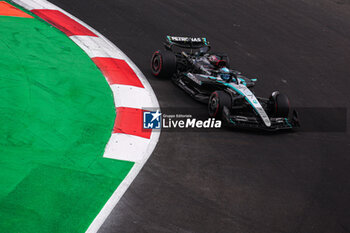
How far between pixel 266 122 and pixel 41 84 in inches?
147

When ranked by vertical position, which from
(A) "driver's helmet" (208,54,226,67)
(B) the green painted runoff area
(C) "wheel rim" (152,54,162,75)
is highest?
(A) "driver's helmet" (208,54,226,67)

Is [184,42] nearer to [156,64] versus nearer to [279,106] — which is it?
[156,64]

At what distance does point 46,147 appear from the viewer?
18.4ft

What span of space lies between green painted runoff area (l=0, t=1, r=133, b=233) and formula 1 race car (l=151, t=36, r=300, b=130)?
1625 mm

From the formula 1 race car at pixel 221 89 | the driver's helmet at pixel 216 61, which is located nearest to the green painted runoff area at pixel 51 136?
the formula 1 race car at pixel 221 89

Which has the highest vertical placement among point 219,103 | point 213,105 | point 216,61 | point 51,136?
point 216,61

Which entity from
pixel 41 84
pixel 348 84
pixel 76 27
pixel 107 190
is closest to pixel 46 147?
pixel 107 190

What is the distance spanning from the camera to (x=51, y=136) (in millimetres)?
5875

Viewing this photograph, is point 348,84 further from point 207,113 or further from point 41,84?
point 41,84

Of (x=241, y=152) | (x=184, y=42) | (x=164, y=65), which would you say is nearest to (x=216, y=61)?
(x=164, y=65)

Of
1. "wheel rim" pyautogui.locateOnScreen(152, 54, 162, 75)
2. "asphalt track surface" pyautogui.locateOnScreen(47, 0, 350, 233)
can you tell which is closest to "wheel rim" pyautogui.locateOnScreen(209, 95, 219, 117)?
"asphalt track surface" pyautogui.locateOnScreen(47, 0, 350, 233)

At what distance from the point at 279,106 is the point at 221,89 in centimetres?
114

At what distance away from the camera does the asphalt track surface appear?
16.1ft

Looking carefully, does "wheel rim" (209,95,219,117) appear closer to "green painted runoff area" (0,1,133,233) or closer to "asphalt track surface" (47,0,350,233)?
"asphalt track surface" (47,0,350,233)
